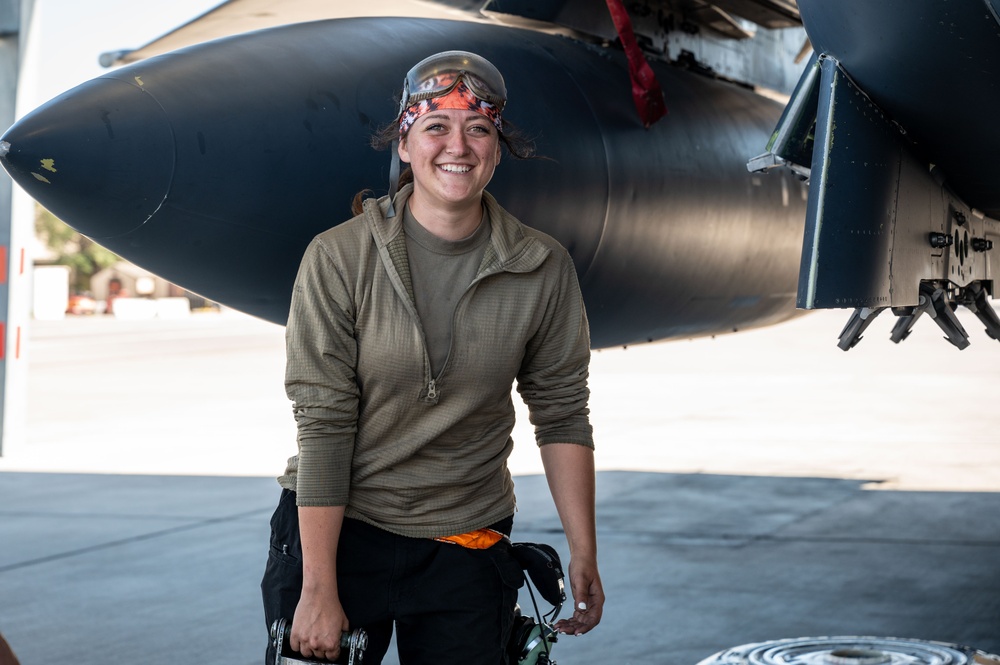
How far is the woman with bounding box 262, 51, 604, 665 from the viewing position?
1.99 meters

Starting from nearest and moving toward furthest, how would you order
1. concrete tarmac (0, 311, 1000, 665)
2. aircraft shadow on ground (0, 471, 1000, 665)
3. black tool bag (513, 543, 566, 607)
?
black tool bag (513, 543, 566, 607) < aircraft shadow on ground (0, 471, 1000, 665) < concrete tarmac (0, 311, 1000, 665)

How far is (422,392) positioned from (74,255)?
62.1 meters

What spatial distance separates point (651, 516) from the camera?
6391 millimetres

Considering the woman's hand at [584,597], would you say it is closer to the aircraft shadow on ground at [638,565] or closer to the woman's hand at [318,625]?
the woman's hand at [318,625]

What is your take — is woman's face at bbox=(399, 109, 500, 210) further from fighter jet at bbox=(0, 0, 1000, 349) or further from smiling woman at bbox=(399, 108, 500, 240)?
fighter jet at bbox=(0, 0, 1000, 349)

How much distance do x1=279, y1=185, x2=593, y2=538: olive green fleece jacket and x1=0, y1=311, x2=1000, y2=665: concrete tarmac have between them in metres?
1.96

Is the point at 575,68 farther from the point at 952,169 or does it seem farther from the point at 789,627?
the point at 789,627

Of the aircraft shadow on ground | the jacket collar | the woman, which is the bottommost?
the aircraft shadow on ground

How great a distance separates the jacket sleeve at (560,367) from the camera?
85.2 inches

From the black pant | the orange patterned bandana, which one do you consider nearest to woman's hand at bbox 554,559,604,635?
the black pant

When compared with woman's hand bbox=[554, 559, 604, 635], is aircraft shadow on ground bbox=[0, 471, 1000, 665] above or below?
below

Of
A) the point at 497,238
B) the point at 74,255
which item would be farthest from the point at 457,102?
the point at 74,255

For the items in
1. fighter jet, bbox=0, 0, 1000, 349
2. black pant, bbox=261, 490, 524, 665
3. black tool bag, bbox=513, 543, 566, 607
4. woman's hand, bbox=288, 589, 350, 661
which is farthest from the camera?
fighter jet, bbox=0, 0, 1000, 349

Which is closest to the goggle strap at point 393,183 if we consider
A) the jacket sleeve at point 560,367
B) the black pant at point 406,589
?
the jacket sleeve at point 560,367
